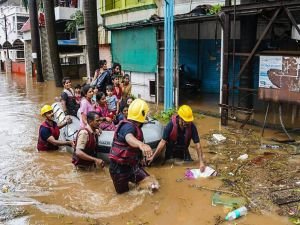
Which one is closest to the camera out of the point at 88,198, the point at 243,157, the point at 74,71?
the point at 88,198

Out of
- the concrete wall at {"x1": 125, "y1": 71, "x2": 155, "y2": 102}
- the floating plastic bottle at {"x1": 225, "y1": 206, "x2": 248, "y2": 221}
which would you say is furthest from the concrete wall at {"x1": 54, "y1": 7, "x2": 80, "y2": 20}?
the floating plastic bottle at {"x1": 225, "y1": 206, "x2": 248, "y2": 221}

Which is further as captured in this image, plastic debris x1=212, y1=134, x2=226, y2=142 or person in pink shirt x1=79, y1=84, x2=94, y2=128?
plastic debris x1=212, y1=134, x2=226, y2=142

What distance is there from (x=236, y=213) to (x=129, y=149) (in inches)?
65.6

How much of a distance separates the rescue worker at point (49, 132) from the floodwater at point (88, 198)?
20 cm

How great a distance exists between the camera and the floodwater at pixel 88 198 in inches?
195

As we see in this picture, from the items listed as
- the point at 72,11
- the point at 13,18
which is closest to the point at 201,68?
the point at 72,11

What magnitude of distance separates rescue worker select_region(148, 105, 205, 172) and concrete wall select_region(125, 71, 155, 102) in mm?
6927

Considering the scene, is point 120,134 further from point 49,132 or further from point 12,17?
point 12,17

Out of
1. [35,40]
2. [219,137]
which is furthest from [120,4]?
[219,137]

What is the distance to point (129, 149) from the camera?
523cm

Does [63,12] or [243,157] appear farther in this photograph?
[63,12]

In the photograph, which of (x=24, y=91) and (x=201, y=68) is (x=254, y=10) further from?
(x=24, y=91)

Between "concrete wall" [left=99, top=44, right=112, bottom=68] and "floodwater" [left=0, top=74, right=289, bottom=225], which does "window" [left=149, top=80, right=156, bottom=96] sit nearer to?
"floodwater" [left=0, top=74, right=289, bottom=225]

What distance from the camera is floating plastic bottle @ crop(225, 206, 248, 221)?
15.4 feet
